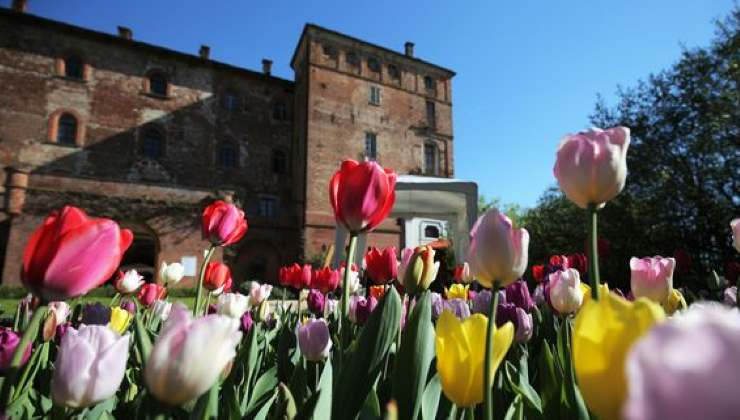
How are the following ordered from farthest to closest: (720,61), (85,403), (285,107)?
(285,107) < (720,61) < (85,403)

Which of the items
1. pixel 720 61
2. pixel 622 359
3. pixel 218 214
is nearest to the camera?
pixel 622 359

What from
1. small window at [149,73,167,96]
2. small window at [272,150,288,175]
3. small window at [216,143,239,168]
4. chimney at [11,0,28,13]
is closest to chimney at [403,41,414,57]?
small window at [272,150,288,175]

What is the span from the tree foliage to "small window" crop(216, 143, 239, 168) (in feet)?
50.1

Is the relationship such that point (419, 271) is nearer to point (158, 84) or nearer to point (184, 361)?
point (184, 361)

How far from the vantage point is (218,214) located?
4.99ft

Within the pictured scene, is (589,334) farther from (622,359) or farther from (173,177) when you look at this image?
(173,177)

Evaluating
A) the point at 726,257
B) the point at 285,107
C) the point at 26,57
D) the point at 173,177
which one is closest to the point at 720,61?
the point at 726,257

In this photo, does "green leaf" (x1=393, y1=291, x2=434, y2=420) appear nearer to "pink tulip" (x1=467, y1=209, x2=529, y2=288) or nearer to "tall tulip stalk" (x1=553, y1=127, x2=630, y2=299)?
"pink tulip" (x1=467, y1=209, x2=529, y2=288)

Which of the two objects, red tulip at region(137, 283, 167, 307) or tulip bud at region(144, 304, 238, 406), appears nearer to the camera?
tulip bud at region(144, 304, 238, 406)

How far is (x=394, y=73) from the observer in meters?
22.8

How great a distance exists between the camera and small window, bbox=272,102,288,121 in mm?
21425

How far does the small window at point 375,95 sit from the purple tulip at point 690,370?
875 inches

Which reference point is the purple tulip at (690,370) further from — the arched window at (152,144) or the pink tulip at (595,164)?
the arched window at (152,144)

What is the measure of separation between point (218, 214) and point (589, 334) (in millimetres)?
1340
